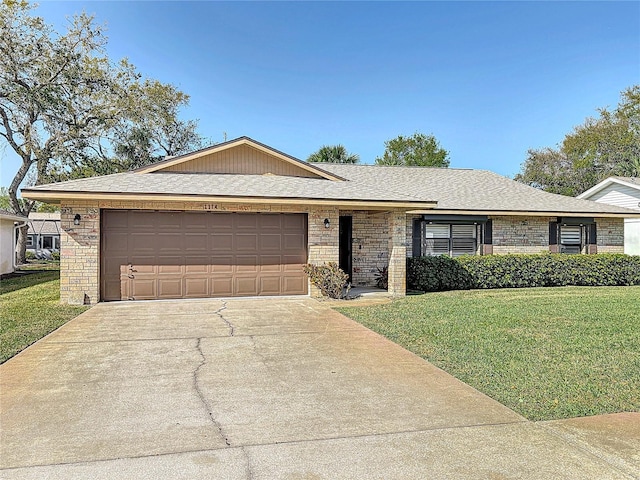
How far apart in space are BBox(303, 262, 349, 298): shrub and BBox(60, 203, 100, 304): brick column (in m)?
5.23

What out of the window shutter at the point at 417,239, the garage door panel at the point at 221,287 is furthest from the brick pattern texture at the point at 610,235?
the garage door panel at the point at 221,287

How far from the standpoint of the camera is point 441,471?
3451mm

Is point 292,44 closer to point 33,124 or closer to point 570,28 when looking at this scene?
point 570,28

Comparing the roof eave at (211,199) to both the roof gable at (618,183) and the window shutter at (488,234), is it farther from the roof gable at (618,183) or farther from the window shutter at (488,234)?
the roof gable at (618,183)

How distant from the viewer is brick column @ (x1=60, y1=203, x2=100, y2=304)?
1134cm

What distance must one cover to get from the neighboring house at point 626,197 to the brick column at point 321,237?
16.4m

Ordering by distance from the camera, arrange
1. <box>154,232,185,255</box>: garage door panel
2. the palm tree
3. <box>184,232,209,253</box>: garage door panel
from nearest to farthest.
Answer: <box>154,232,185,255</box>: garage door panel → <box>184,232,209,253</box>: garage door panel → the palm tree

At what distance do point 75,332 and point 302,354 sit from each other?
421cm

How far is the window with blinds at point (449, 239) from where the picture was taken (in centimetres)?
1599

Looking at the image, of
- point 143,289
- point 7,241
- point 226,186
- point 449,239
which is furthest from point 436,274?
point 7,241

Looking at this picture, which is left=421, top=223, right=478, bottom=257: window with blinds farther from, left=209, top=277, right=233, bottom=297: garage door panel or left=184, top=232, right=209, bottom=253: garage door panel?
left=184, top=232, right=209, bottom=253: garage door panel

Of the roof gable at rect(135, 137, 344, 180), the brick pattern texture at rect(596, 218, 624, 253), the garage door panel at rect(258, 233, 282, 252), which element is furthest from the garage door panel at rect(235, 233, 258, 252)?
the brick pattern texture at rect(596, 218, 624, 253)

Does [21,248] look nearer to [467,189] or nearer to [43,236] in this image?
[43,236]

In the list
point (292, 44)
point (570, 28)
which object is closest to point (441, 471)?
point (570, 28)
